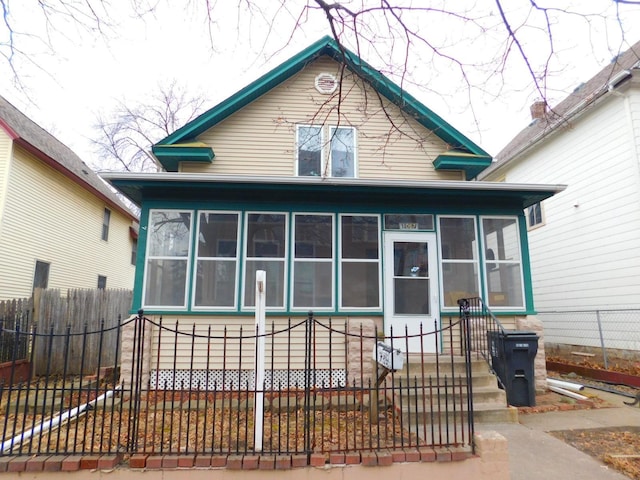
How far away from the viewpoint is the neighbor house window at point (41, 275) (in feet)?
41.2

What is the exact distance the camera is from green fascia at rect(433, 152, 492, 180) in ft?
30.4

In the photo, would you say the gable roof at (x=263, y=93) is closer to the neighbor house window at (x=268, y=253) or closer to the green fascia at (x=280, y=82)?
the green fascia at (x=280, y=82)

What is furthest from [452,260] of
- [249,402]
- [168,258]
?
[168,258]

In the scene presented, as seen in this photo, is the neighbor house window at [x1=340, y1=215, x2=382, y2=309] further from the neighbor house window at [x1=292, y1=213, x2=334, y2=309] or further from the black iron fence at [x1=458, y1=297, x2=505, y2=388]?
the black iron fence at [x1=458, y1=297, x2=505, y2=388]

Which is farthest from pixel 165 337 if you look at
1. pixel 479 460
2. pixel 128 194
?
pixel 479 460

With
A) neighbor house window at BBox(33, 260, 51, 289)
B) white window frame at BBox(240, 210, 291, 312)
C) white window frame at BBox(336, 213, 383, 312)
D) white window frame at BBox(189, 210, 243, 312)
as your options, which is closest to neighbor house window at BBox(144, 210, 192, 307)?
white window frame at BBox(189, 210, 243, 312)

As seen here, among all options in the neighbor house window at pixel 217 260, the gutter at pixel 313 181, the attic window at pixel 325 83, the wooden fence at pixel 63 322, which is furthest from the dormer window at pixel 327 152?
the wooden fence at pixel 63 322

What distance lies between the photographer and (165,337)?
7125 millimetres

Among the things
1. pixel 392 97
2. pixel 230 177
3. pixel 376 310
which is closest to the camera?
pixel 230 177

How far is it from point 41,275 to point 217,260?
28.8 feet

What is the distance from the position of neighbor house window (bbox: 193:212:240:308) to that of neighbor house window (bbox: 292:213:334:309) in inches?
43.9

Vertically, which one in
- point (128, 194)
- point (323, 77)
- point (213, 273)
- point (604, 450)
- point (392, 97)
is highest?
point (323, 77)

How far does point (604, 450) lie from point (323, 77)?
895 cm

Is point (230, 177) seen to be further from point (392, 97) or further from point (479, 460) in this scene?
point (479, 460)
